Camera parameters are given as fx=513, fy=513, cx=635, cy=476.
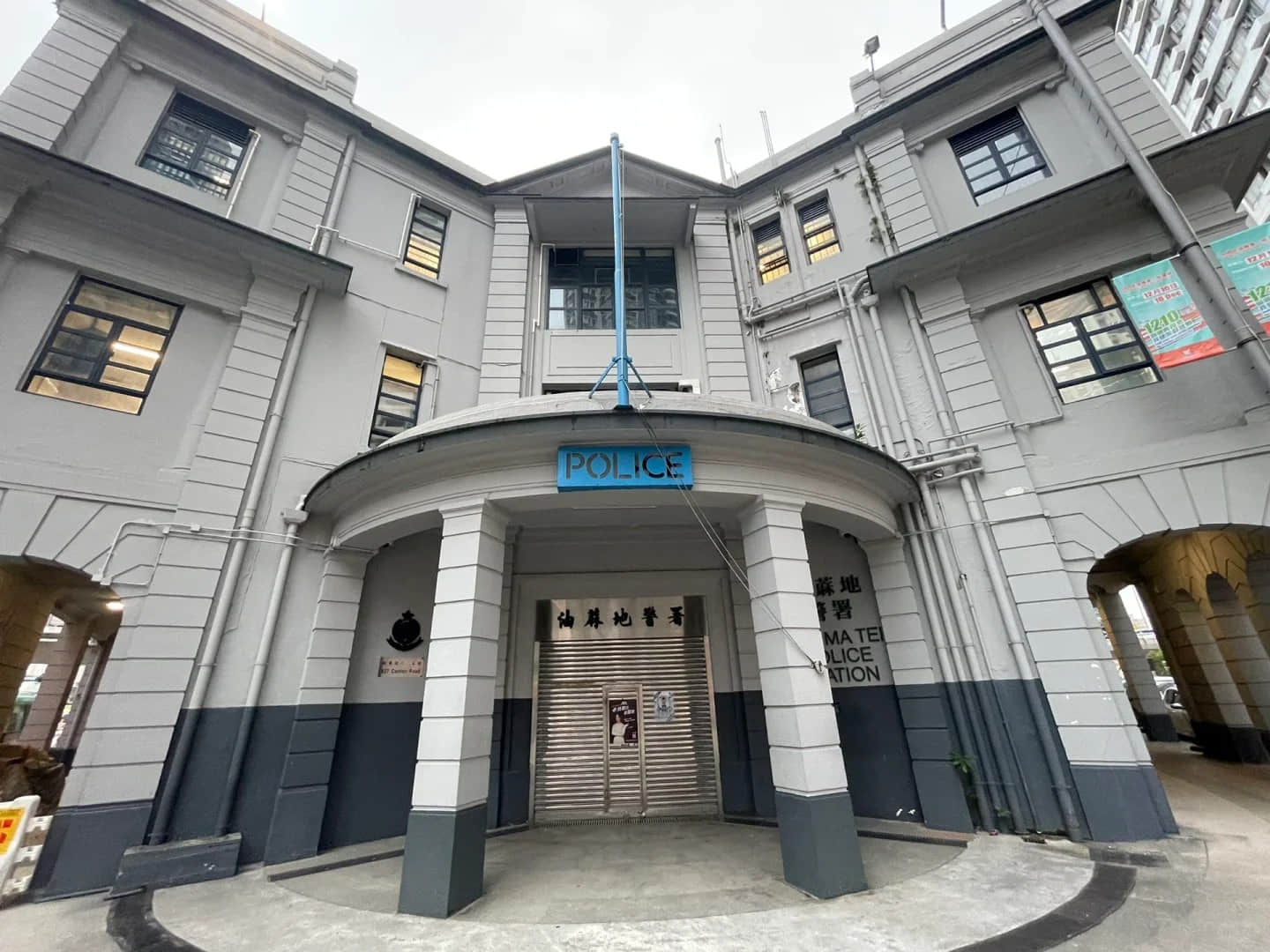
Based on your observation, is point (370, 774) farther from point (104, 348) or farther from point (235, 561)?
point (104, 348)

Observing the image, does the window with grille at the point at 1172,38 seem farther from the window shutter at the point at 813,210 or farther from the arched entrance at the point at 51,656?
the arched entrance at the point at 51,656

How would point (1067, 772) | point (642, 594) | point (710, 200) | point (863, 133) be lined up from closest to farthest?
point (1067, 772) < point (642, 594) < point (863, 133) < point (710, 200)

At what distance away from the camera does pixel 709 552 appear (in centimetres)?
976

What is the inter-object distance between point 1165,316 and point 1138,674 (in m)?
13.8

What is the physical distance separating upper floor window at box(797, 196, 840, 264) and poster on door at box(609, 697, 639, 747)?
399 inches

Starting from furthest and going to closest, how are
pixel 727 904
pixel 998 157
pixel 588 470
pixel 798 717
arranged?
1. pixel 998 157
2. pixel 588 470
3. pixel 798 717
4. pixel 727 904

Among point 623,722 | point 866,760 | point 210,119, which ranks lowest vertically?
point 866,760

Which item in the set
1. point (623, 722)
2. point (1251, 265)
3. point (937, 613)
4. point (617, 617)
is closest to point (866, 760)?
point (937, 613)

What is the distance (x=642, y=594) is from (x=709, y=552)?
151cm

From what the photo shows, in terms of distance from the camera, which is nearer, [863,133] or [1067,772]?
[1067,772]

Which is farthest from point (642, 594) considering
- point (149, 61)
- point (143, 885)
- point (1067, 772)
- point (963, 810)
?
point (149, 61)

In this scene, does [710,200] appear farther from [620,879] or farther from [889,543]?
[620,879]

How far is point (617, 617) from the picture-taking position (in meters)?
9.62

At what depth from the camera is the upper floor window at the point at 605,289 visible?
12.0 metres
